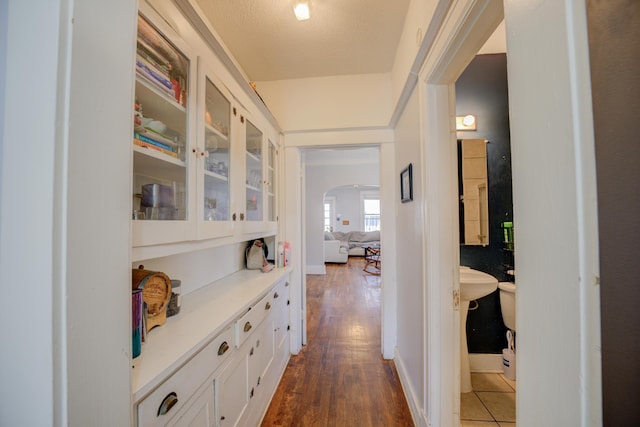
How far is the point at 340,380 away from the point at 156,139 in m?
2.09

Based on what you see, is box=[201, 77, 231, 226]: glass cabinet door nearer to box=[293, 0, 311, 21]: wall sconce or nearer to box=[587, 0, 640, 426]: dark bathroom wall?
box=[293, 0, 311, 21]: wall sconce

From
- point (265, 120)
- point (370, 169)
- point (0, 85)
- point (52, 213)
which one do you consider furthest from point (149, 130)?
point (370, 169)

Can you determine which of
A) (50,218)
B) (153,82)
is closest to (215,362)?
(50,218)

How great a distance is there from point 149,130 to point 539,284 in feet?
4.17

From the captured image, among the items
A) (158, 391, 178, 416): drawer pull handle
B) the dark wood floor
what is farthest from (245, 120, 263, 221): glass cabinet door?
the dark wood floor

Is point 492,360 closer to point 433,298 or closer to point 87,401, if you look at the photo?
point 433,298

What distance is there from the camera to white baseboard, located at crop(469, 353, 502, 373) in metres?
1.92

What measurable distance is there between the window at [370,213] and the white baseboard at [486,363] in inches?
288

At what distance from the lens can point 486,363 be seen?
1922mm

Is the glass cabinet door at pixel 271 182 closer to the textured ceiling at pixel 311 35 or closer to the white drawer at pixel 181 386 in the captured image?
the textured ceiling at pixel 311 35

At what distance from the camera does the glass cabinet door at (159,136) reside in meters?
0.86

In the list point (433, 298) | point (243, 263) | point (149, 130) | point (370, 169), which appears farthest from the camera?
point (370, 169)

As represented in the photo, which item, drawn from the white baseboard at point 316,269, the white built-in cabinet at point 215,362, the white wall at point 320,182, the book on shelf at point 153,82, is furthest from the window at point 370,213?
the book on shelf at point 153,82

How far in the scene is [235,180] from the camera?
147cm
